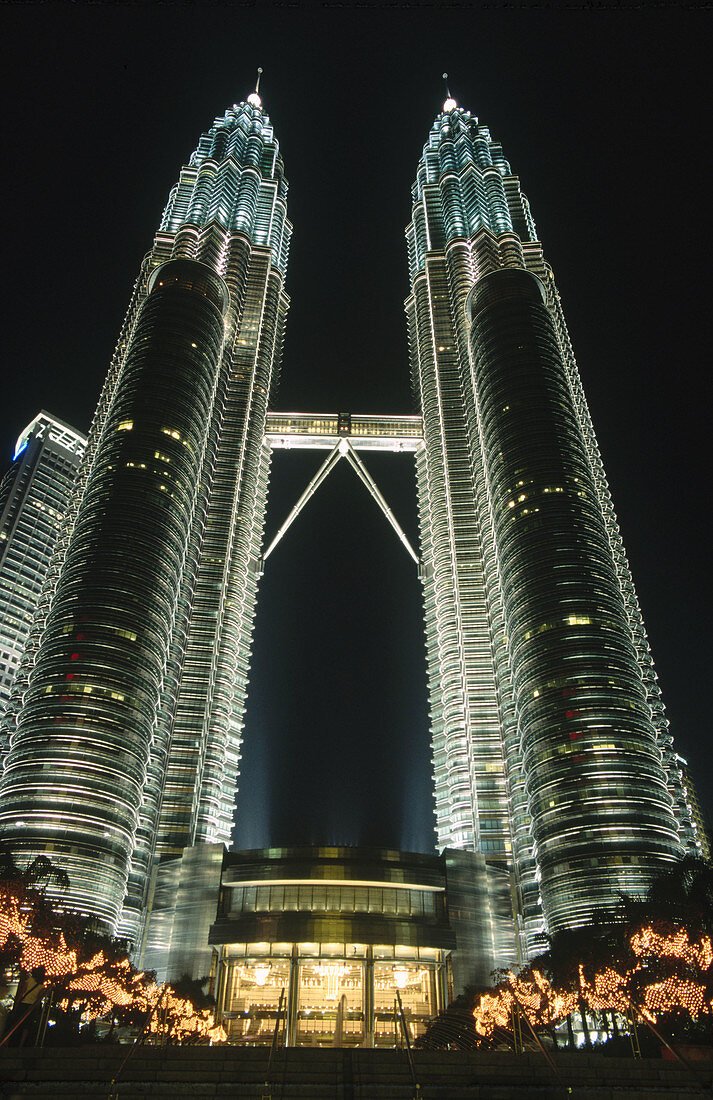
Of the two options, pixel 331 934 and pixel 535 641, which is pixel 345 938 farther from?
pixel 535 641

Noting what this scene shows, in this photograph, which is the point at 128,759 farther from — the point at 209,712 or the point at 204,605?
the point at 204,605

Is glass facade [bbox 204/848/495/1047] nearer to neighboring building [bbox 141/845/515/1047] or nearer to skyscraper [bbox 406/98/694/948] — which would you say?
neighboring building [bbox 141/845/515/1047]

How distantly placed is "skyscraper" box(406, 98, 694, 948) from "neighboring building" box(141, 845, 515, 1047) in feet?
42.7

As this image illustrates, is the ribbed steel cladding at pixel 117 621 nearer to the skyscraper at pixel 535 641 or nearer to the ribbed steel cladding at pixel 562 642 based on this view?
the skyscraper at pixel 535 641

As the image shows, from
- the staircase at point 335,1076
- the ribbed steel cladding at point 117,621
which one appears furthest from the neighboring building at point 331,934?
the staircase at point 335,1076

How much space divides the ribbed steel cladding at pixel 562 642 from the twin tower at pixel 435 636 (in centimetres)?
39

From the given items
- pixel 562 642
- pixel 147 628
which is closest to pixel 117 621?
pixel 147 628

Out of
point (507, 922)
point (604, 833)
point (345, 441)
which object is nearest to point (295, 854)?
point (507, 922)

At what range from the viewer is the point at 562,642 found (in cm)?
13338

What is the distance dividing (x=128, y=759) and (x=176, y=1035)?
2686 inches

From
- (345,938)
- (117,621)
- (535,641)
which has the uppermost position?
(117,621)

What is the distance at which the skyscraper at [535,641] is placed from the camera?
11819cm

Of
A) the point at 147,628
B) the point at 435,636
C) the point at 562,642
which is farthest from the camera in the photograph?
the point at 435,636

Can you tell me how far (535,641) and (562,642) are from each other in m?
4.97
